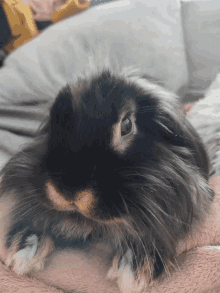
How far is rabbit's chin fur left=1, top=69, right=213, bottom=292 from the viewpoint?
17.3 inches

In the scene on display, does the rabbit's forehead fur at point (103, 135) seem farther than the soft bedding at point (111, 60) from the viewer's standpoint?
No

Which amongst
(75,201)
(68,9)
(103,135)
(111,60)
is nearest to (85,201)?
(75,201)

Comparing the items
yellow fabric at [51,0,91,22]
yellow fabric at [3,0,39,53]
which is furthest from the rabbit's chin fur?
yellow fabric at [51,0,91,22]

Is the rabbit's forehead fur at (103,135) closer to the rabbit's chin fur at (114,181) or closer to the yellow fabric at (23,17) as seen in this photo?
the rabbit's chin fur at (114,181)

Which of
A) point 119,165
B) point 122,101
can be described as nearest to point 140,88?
point 122,101

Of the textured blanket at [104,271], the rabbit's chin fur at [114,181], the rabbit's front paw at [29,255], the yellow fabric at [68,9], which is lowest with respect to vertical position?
the textured blanket at [104,271]

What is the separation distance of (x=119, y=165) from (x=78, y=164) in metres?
0.08

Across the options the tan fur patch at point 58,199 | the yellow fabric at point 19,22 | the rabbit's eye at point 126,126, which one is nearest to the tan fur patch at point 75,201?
the tan fur patch at point 58,199

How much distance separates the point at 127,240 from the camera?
541mm

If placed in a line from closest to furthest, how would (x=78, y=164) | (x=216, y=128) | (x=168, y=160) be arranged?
(x=78, y=164) < (x=168, y=160) < (x=216, y=128)

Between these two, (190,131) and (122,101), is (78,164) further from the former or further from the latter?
(190,131)

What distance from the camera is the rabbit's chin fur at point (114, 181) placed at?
438 millimetres

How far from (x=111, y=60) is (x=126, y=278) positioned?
0.72 meters

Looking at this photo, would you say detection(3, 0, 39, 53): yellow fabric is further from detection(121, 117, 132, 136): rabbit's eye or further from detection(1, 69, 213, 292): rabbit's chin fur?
detection(121, 117, 132, 136): rabbit's eye
